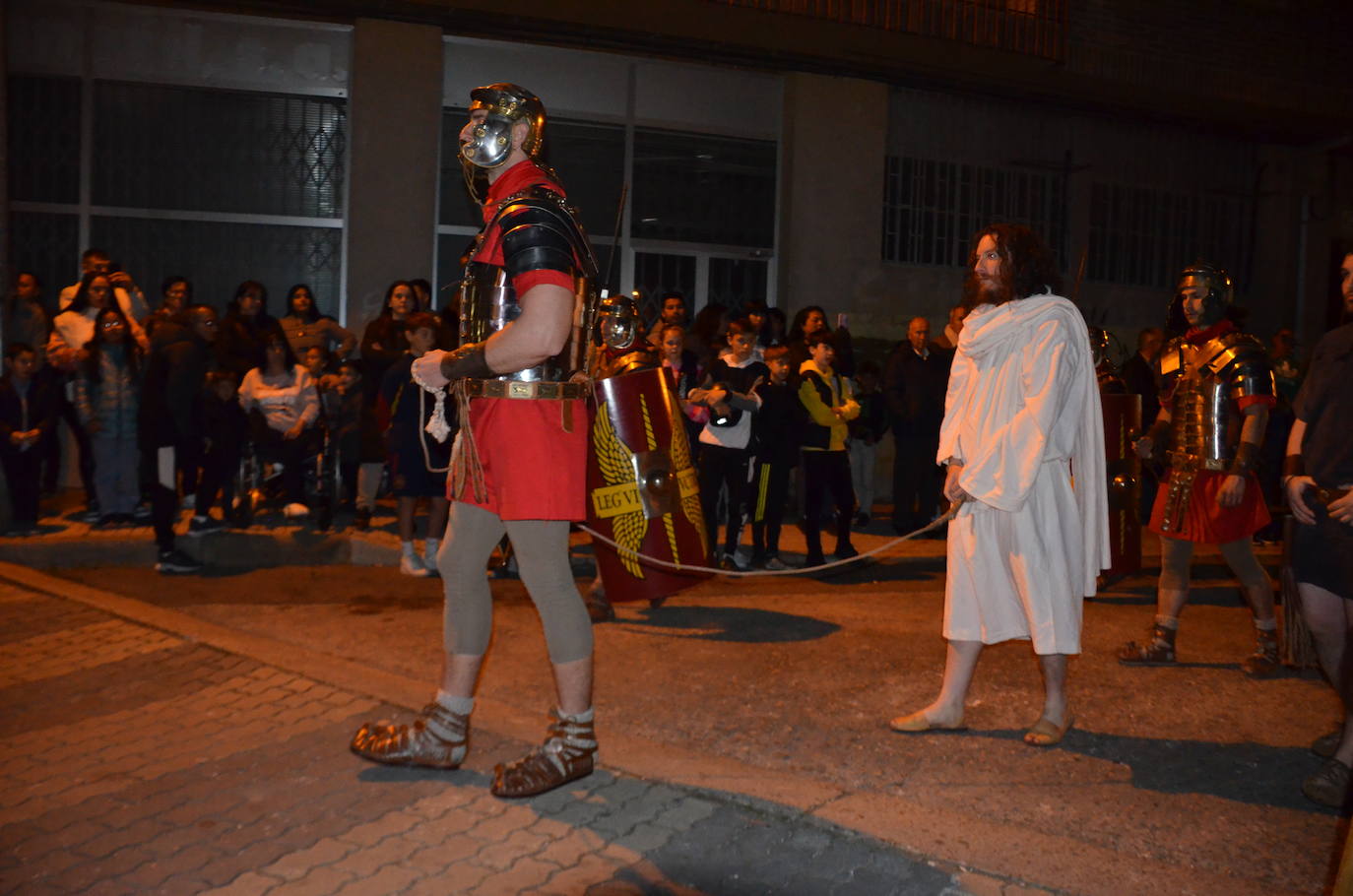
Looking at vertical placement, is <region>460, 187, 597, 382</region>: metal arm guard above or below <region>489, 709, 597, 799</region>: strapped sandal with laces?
above

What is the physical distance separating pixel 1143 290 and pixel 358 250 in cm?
1070

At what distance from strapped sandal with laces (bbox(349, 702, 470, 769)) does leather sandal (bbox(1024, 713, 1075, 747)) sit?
2.21 metres

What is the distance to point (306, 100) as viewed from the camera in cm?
1285

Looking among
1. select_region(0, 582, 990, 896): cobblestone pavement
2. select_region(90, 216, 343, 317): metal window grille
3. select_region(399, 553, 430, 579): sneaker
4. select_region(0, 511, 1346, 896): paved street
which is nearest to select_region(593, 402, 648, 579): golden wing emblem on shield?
select_region(0, 511, 1346, 896): paved street

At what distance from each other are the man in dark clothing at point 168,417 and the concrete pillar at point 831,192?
7487 mm

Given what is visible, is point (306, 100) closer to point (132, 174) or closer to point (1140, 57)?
point (132, 174)

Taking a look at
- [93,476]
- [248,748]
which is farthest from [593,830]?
[93,476]

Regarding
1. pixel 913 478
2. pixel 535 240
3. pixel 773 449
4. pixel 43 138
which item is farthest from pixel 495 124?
pixel 43 138

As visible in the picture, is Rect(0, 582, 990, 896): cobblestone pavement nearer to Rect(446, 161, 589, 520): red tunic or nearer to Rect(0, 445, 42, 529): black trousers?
Rect(446, 161, 589, 520): red tunic

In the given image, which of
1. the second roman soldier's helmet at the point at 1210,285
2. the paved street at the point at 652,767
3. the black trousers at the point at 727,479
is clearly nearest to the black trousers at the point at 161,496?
the paved street at the point at 652,767

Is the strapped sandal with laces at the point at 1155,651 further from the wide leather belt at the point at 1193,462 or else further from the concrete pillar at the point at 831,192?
the concrete pillar at the point at 831,192

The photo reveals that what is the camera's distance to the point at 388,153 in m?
12.7

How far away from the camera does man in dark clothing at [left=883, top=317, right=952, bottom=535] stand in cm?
1092

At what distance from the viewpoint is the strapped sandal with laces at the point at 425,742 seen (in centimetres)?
423
